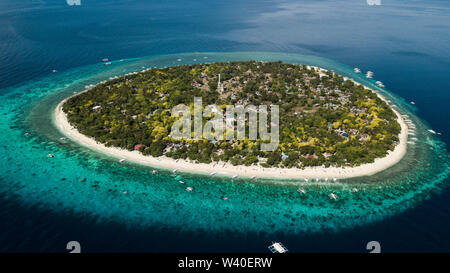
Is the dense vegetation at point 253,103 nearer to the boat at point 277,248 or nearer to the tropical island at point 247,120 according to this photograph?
the tropical island at point 247,120

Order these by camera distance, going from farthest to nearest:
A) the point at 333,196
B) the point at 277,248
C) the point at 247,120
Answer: the point at 247,120, the point at 333,196, the point at 277,248

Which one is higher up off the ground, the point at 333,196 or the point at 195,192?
the point at 195,192

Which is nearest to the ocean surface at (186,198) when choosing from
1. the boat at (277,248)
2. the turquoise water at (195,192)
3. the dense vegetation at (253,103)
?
the turquoise water at (195,192)

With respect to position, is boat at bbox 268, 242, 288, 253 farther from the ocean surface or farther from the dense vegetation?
the dense vegetation

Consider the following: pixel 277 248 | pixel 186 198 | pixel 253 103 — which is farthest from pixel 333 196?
pixel 253 103

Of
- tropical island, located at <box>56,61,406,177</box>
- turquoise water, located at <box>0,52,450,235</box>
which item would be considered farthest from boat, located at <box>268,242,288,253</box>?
tropical island, located at <box>56,61,406,177</box>

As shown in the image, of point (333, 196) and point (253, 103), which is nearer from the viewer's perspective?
point (333, 196)

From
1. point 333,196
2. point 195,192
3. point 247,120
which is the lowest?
point 333,196

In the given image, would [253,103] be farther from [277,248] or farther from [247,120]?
[277,248]
